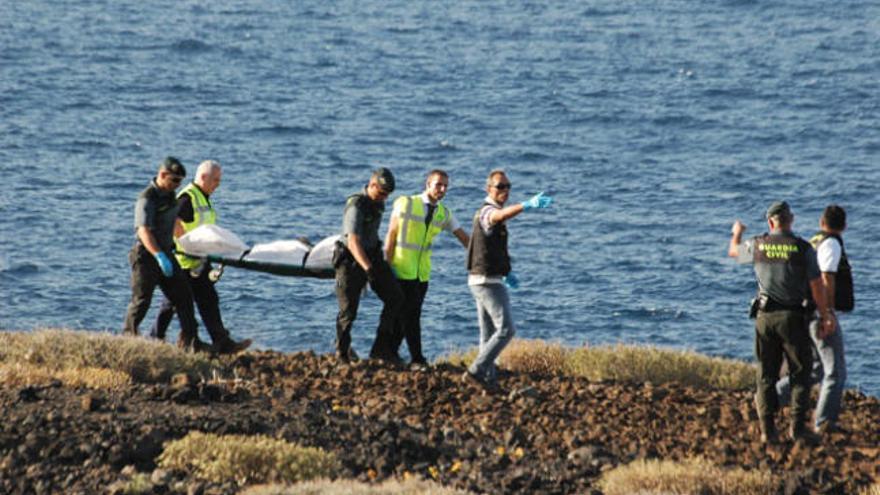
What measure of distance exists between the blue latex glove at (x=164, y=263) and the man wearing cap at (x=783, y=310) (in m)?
5.33

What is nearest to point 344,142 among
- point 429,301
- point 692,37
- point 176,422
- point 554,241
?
point 554,241

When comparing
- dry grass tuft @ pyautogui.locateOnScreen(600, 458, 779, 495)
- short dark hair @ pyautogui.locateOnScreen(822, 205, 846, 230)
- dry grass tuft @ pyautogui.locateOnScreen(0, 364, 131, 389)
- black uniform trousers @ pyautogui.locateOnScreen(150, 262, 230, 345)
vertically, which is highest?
short dark hair @ pyautogui.locateOnScreen(822, 205, 846, 230)

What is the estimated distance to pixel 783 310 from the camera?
52.7ft

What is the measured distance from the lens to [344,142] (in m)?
60.0

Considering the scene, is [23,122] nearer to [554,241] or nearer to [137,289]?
[554,241]

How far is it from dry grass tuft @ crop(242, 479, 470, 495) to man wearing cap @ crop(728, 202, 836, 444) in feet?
11.9

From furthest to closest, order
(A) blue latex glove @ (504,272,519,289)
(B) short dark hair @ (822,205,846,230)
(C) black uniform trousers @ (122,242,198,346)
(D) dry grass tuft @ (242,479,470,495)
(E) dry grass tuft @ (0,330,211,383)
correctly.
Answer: (C) black uniform trousers @ (122,242,198,346) → (A) blue latex glove @ (504,272,519,289) → (E) dry grass tuft @ (0,330,211,383) → (B) short dark hair @ (822,205,846,230) → (D) dry grass tuft @ (242,479,470,495)

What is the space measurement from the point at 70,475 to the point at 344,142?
4634 cm

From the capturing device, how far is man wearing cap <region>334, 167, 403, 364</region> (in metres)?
18.3

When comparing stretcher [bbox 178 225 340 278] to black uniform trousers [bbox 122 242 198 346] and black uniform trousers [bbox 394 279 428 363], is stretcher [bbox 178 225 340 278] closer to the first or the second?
black uniform trousers [bbox 122 242 198 346]

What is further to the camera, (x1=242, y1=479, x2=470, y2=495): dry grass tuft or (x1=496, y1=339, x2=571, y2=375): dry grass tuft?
Answer: (x1=496, y1=339, x2=571, y2=375): dry grass tuft

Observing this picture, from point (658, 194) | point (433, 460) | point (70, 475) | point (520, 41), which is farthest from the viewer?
point (520, 41)

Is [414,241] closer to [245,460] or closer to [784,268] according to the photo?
[784,268]

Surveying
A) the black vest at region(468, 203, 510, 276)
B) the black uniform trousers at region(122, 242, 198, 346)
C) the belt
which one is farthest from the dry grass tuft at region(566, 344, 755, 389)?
the black uniform trousers at region(122, 242, 198, 346)
